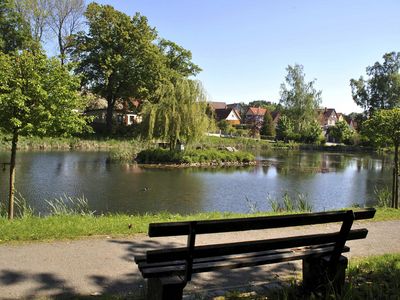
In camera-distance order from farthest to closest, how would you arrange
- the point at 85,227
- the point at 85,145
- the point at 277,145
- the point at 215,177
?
the point at 277,145
the point at 85,145
the point at 215,177
the point at 85,227

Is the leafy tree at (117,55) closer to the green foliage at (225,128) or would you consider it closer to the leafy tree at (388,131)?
the green foliage at (225,128)

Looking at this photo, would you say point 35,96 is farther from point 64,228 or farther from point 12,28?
point 12,28

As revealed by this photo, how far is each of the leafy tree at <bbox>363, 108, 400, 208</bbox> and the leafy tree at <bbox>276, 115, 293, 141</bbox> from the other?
55.0 m

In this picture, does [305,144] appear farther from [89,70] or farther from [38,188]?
[38,188]

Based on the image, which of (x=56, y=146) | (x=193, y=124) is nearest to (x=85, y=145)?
(x=56, y=146)

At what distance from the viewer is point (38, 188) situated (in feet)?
58.5

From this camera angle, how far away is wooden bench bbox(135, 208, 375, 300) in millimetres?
3766

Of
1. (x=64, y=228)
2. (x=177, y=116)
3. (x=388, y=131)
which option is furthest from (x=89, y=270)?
(x=177, y=116)

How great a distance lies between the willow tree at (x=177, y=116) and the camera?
32281 millimetres

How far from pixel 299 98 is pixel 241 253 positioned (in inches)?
2615

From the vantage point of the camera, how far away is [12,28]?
44.0m

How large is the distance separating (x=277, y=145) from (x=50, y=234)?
5607cm

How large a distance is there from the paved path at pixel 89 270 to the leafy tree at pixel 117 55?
42.3m

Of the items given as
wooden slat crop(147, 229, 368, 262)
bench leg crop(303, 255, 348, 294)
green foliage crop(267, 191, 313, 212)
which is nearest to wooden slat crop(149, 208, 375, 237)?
wooden slat crop(147, 229, 368, 262)
